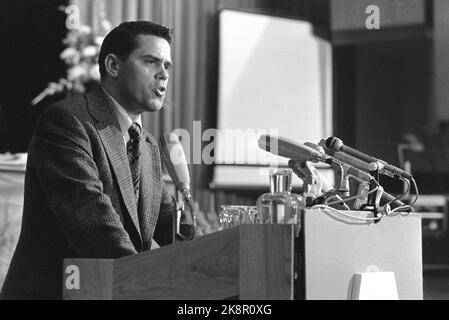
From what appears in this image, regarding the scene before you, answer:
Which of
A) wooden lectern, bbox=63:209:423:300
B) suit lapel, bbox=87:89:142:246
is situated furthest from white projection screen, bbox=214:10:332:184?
wooden lectern, bbox=63:209:423:300

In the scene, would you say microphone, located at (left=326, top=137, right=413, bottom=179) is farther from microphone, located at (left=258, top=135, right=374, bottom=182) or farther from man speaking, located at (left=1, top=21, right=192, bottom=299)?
man speaking, located at (left=1, top=21, right=192, bottom=299)

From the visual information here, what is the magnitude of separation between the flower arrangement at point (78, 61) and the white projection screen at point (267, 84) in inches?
24.7

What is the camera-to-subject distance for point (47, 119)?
6.15 feet

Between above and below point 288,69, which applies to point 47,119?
below

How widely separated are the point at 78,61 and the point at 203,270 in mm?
2487

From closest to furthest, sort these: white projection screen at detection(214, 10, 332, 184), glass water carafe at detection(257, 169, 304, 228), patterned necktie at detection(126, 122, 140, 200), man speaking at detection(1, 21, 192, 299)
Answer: glass water carafe at detection(257, 169, 304, 228) < man speaking at detection(1, 21, 192, 299) < patterned necktie at detection(126, 122, 140, 200) < white projection screen at detection(214, 10, 332, 184)

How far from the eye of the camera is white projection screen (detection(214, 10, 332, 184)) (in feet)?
12.8

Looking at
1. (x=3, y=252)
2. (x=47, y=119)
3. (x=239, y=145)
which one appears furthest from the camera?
(x=239, y=145)

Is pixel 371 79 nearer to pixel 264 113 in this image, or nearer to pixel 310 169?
pixel 264 113

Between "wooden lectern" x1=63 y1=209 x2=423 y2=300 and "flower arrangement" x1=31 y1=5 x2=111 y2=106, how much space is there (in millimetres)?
2293

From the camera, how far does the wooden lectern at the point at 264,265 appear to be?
1259 millimetres

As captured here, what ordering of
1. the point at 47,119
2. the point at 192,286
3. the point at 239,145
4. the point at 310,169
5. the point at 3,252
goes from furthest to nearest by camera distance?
the point at 239,145
the point at 3,252
the point at 47,119
the point at 310,169
the point at 192,286
